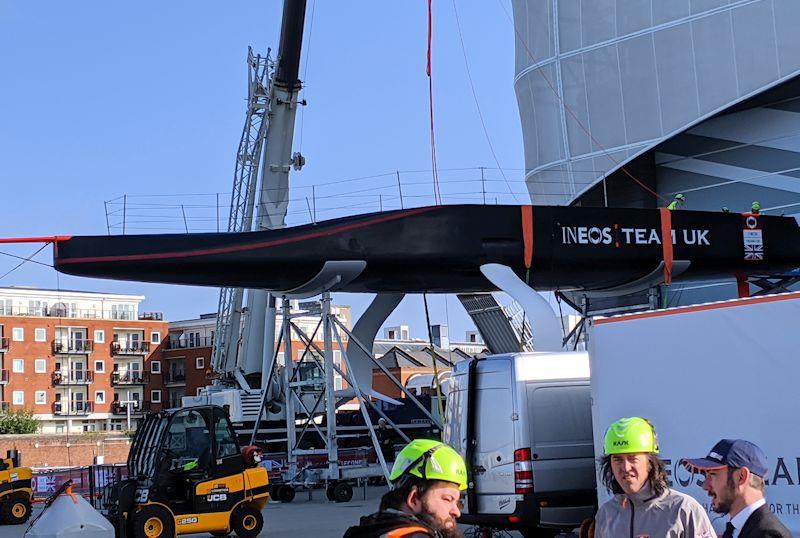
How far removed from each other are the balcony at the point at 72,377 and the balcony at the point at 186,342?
27.7 ft

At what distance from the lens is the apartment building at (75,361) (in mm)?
89188

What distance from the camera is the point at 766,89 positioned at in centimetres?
3200

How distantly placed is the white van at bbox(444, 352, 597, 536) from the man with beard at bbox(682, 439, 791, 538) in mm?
7381

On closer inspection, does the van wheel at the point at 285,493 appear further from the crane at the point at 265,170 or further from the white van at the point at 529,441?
the white van at the point at 529,441

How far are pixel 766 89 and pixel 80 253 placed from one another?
2156cm

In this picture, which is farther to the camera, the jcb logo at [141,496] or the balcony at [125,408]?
the balcony at [125,408]

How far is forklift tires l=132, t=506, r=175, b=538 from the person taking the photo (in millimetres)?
15414

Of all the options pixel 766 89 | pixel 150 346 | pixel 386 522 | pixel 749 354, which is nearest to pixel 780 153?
pixel 766 89

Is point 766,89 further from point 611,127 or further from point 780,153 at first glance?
point 611,127

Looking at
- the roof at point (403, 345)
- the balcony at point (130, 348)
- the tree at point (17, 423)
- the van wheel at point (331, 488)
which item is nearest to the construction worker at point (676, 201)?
the van wheel at point (331, 488)

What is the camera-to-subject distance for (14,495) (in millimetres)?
22938

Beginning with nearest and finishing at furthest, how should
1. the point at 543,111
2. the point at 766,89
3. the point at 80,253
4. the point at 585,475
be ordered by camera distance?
1. the point at 585,475
2. the point at 80,253
3. the point at 766,89
4. the point at 543,111

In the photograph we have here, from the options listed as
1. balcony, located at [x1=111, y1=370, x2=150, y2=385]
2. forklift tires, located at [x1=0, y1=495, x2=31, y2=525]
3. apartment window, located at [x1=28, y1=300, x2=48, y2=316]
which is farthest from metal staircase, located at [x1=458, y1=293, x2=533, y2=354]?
apartment window, located at [x1=28, y1=300, x2=48, y2=316]

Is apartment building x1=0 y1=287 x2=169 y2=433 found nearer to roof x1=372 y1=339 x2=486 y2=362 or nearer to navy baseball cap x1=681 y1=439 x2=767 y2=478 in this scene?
roof x1=372 y1=339 x2=486 y2=362
